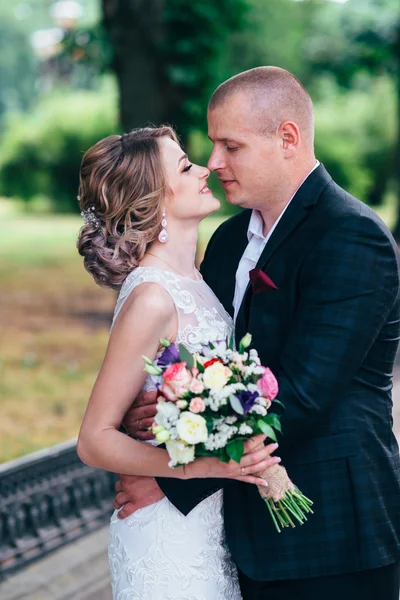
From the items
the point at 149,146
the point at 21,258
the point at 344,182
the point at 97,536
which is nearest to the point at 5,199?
the point at 21,258

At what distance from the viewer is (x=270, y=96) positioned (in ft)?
8.08

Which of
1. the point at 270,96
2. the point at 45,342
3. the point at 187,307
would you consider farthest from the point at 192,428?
the point at 45,342

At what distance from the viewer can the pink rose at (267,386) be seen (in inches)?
78.1

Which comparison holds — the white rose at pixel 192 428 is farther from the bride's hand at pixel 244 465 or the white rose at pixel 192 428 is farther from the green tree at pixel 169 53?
the green tree at pixel 169 53

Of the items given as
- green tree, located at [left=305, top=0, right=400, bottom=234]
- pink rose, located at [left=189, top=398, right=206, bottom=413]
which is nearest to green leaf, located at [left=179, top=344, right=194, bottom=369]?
pink rose, located at [left=189, top=398, right=206, bottom=413]

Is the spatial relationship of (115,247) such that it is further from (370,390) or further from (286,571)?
(286,571)

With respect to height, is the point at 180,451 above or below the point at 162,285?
below

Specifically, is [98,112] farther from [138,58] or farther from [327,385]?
[327,385]

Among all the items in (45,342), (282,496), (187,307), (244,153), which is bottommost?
(45,342)

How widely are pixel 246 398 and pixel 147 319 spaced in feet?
1.68

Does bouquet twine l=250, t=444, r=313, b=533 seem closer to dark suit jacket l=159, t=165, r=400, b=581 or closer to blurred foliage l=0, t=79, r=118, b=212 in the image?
dark suit jacket l=159, t=165, r=400, b=581

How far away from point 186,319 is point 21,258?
1259 centimetres

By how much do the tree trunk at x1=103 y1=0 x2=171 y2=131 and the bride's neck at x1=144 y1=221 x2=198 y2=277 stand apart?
11.3 ft

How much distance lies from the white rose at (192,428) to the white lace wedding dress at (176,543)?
541 mm
